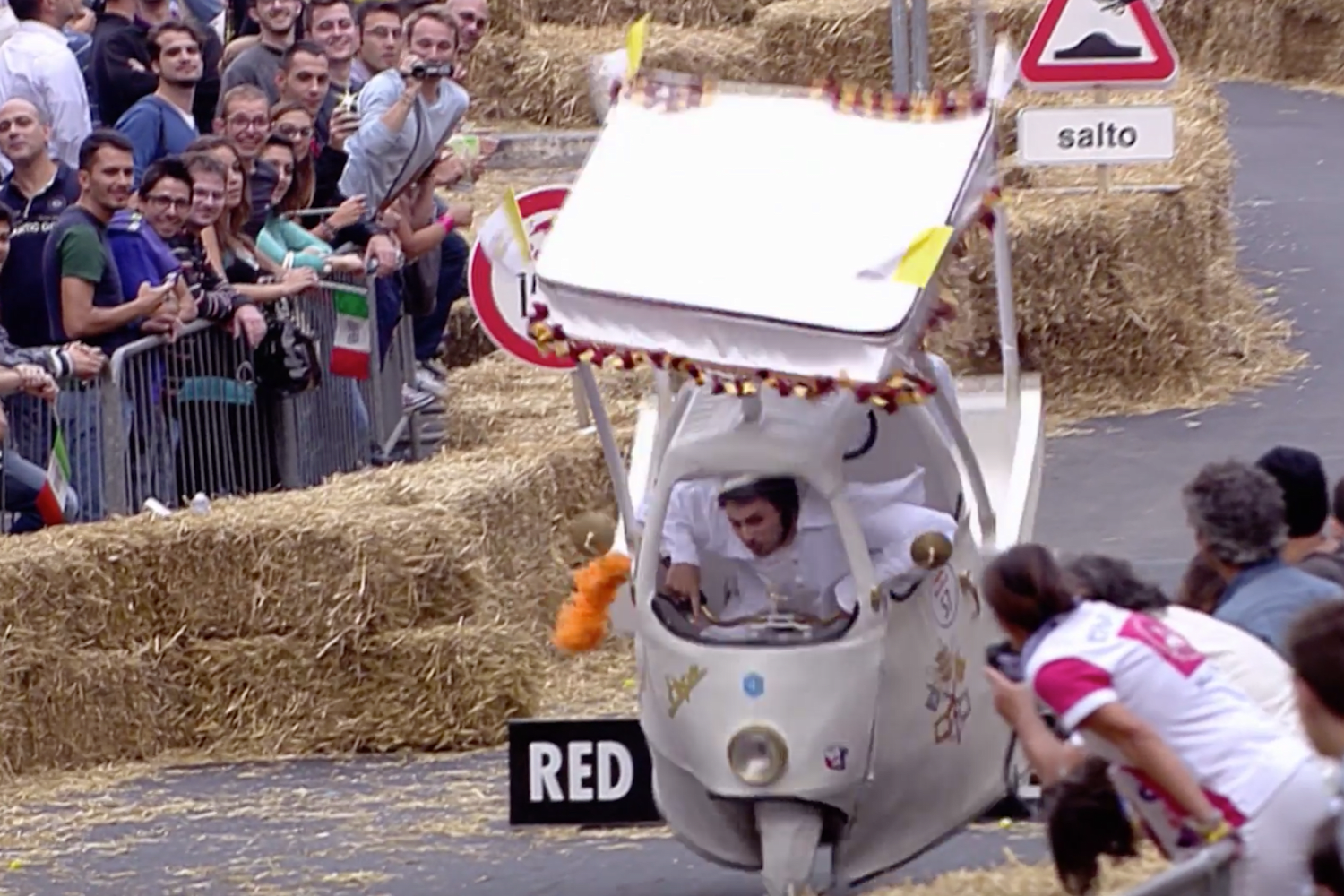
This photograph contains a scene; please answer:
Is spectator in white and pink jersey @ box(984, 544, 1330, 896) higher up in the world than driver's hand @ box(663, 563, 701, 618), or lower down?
higher up

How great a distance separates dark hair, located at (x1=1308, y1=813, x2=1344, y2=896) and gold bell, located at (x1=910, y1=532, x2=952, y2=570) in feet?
9.29

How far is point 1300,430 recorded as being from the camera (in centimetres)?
1653

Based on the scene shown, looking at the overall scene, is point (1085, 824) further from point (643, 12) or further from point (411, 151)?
point (643, 12)

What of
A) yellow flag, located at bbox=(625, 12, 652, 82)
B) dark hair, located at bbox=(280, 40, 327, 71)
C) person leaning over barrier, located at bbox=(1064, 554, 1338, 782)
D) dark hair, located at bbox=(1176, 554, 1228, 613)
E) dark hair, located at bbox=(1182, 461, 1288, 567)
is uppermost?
yellow flag, located at bbox=(625, 12, 652, 82)

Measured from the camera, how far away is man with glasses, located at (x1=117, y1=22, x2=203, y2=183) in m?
14.1

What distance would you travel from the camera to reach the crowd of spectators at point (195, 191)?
39.9ft

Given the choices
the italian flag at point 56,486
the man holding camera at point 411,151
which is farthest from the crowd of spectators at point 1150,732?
the man holding camera at point 411,151

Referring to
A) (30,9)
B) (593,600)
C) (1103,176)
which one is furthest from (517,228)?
(1103,176)

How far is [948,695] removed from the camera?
923 cm

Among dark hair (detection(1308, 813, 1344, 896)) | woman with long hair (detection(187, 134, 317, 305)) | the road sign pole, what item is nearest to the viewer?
dark hair (detection(1308, 813, 1344, 896))

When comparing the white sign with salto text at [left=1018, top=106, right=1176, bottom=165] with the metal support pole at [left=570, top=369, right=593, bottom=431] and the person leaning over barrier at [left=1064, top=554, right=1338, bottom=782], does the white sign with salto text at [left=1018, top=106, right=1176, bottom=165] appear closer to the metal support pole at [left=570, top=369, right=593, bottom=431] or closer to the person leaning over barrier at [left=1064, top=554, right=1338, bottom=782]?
the metal support pole at [left=570, top=369, right=593, bottom=431]

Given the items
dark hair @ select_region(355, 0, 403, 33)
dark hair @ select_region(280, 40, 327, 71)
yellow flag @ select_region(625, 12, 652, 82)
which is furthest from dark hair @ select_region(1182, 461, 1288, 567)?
dark hair @ select_region(355, 0, 403, 33)

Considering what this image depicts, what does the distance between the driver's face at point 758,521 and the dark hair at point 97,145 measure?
4013mm

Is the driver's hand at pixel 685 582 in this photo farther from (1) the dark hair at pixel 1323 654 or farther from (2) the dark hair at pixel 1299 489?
(1) the dark hair at pixel 1323 654
